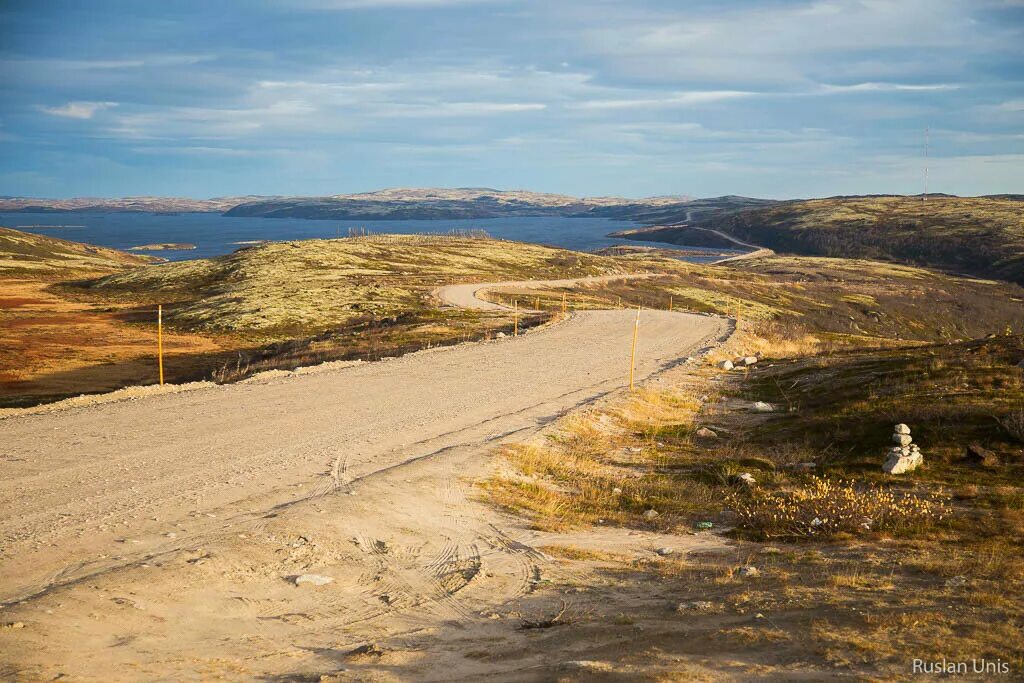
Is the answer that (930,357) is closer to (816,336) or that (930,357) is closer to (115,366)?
(816,336)

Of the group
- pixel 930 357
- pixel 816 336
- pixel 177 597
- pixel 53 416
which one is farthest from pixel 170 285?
pixel 177 597

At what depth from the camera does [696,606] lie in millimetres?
9070

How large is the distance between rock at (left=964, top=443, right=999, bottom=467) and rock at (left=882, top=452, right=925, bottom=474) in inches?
38.7

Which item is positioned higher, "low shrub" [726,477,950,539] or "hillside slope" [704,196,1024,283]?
"hillside slope" [704,196,1024,283]

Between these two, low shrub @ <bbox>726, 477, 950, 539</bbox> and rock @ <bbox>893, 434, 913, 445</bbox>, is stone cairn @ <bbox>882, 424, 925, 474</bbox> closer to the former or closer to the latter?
rock @ <bbox>893, 434, 913, 445</bbox>

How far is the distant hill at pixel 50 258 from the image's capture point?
10850 cm

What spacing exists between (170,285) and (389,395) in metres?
72.2

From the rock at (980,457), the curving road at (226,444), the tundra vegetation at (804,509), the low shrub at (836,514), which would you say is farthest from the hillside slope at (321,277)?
the low shrub at (836,514)

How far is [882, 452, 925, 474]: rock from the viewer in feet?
50.3

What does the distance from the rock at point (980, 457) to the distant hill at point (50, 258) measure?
11044 cm

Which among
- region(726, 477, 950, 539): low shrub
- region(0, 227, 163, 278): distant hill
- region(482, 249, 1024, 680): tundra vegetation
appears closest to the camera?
region(482, 249, 1024, 680): tundra vegetation

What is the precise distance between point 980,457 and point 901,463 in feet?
5.47

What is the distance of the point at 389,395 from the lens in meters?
22.8

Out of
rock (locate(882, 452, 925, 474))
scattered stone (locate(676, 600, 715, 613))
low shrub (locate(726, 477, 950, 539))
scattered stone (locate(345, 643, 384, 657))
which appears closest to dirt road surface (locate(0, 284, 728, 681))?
scattered stone (locate(345, 643, 384, 657))
